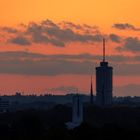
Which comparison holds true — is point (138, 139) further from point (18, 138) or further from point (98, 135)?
point (18, 138)

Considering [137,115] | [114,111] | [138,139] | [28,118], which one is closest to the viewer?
[138,139]

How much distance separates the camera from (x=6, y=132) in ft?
386

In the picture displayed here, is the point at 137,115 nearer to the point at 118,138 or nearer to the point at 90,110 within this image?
the point at 90,110

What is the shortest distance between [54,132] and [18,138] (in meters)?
6.49

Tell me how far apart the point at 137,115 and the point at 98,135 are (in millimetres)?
85370

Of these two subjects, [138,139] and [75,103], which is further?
[75,103]

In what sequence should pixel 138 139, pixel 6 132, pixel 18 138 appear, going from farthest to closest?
1. pixel 6 132
2. pixel 18 138
3. pixel 138 139

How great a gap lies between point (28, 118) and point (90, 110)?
6183 cm

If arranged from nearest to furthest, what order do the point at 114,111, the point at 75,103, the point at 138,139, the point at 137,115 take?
the point at 138,139
the point at 75,103
the point at 137,115
the point at 114,111

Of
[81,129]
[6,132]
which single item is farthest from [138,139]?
[6,132]

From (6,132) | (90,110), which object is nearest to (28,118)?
(6,132)

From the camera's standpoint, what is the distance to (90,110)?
196 m

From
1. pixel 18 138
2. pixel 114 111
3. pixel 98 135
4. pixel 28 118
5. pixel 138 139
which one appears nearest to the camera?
pixel 138 139

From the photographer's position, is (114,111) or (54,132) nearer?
(54,132)
